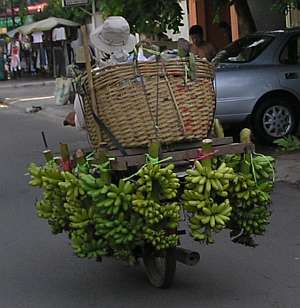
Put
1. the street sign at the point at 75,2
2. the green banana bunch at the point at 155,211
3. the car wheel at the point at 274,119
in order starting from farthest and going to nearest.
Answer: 1. the street sign at the point at 75,2
2. the car wheel at the point at 274,119
3. the green banana bunch at the point at 155,211

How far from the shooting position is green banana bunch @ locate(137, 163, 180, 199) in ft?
15.7

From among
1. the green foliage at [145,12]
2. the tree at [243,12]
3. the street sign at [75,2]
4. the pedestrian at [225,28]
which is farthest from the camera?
the street sign at [75,2]

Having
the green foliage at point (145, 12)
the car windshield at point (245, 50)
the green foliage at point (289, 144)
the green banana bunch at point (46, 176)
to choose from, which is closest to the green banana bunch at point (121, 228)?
the green banana bunch at point (46, 176)

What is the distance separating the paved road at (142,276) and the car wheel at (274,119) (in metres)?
3.70

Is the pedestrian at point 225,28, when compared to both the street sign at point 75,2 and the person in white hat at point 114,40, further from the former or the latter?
the person in white hat at point 114,40

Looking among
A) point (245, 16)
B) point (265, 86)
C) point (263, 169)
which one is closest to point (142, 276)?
point (263, 169)

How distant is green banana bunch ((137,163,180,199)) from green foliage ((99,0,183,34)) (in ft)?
26.1

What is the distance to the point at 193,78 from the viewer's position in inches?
206

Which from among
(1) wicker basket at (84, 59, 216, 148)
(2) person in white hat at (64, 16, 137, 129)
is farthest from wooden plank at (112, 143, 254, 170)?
(2) person in white hat at (64, 16, 137, 129)

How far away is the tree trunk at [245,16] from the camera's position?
45.1 feet

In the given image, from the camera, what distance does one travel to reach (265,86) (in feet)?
38.4

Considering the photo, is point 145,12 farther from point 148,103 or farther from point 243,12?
point 148,103

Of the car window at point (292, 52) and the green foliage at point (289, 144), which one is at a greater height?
the car window at point (292, 52)

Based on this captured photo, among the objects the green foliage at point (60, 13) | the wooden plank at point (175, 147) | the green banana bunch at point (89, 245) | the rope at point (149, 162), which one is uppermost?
the green foliage at point (60, 13)
